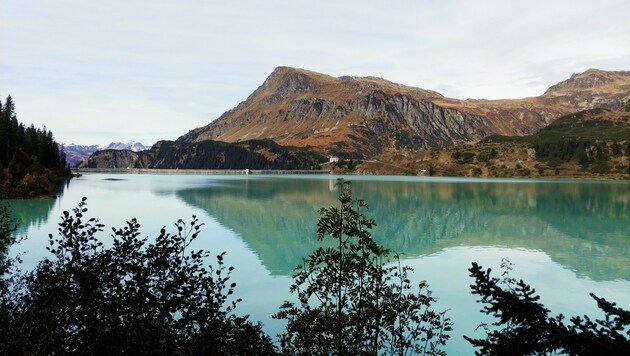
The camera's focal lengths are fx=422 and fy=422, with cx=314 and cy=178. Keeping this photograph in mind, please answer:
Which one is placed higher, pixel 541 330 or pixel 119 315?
pixel 541 330

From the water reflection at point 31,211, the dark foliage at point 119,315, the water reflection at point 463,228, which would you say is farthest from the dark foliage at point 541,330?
the water reflection at point 31,211

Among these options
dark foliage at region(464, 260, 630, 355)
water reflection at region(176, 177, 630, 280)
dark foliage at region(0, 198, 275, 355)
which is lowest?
water reflection at region(176, 177, 630, 280)

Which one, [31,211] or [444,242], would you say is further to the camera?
[31,211]

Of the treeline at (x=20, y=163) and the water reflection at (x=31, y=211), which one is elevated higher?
the treeline at (x=20, y=163)

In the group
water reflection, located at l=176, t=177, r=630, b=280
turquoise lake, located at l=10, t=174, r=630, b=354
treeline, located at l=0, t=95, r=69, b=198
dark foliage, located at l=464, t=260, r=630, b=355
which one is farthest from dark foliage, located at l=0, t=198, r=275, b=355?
treeline, located at l=0, t=95, r=69, b=198

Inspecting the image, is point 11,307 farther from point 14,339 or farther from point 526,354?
point 526,354

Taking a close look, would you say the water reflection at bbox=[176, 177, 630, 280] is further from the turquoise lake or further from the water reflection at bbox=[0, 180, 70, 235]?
the water reflection at bbox=[0, 180, 70, 235]

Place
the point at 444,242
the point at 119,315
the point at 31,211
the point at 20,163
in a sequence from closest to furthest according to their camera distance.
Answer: the point at 119,315 → the point at 444,242 → the point at 31,211 → the point at 20,163

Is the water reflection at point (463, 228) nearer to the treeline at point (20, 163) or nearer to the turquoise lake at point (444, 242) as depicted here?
the turquoise lake at point (444, 242)

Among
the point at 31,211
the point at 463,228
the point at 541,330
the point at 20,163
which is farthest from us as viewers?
the point at 20,163

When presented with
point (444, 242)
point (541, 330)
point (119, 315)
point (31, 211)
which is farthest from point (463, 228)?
point (31, 211)

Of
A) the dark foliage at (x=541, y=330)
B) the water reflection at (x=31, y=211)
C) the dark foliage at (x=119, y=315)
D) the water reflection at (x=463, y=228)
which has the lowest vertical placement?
the water reflection at (x=463, y=228)

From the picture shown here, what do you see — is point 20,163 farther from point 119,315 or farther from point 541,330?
point 541,330

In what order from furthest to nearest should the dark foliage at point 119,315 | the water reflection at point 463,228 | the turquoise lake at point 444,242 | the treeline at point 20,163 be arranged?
the treeline at point 20,163 → the water reflection at point 463,228 → the turquoise lake at point 444,242 → the dark foliage at point 119,315
